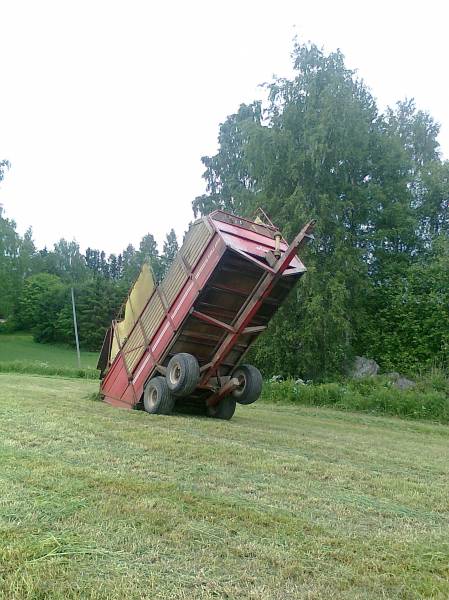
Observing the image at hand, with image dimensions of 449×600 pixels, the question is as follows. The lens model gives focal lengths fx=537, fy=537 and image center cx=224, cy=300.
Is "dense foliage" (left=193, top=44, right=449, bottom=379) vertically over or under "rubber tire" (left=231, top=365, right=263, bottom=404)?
over

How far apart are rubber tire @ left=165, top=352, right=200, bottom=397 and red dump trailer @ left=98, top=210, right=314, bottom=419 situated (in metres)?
0.02

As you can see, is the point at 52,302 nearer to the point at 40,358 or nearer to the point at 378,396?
the point at 40,358

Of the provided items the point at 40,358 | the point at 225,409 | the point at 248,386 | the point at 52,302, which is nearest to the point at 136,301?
the point at 225,409

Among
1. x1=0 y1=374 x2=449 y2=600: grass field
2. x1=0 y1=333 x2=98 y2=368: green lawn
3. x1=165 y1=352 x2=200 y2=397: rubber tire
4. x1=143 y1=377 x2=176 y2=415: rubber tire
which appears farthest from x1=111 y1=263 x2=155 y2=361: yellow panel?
x1=0 y1=333 x2=98 y2=368: green lawn

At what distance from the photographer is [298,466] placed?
520 centimetres

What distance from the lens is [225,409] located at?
32.2ft

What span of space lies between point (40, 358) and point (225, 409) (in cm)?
3827

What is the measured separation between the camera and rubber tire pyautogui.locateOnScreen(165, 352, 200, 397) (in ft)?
27.5

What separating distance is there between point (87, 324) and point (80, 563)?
59711mm

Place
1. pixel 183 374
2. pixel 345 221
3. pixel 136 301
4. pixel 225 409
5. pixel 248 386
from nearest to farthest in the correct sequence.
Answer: pixel 183 374 < pixel 248 386 < pixel 225 409 < pixel 136 301 < pixel 345 221

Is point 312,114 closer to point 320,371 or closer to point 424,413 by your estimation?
point 320,371

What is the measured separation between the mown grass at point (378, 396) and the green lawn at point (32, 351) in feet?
102

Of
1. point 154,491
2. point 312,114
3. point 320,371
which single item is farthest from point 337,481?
point 312,114

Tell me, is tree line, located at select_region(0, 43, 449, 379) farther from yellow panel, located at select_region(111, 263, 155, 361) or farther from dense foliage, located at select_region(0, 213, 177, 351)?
dense foliage, located at select_region(0, 213, 177, 351)
